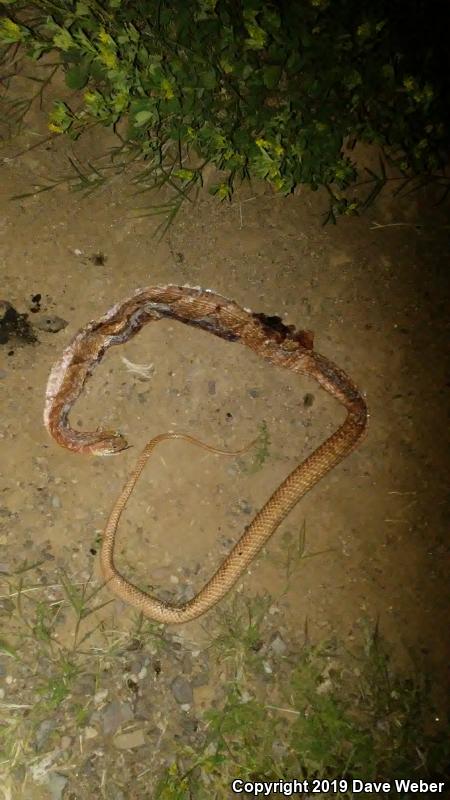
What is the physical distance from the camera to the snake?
3113 millimetres

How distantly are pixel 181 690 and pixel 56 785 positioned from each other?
0.84m

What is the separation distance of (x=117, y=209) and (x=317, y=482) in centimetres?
224

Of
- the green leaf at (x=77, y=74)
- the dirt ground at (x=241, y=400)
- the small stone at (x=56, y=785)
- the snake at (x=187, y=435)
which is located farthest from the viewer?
the green leaf at (x=77, y=74)

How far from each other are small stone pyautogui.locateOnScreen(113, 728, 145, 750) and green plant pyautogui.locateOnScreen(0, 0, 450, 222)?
324 cm

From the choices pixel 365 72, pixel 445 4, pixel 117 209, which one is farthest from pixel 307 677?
pixel 445 4

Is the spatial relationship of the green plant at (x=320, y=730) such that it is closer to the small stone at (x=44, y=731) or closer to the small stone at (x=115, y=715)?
the small stone at (x=115, y=715)

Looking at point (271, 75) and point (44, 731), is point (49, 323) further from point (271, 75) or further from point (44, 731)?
point (44, 731)

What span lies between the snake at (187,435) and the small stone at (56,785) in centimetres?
100

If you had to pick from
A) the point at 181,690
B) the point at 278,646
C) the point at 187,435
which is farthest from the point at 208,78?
the point at 181,690

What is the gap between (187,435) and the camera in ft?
10.9

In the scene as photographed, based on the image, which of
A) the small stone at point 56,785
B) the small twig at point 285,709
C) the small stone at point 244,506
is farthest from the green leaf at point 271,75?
the small stone at point 56,785

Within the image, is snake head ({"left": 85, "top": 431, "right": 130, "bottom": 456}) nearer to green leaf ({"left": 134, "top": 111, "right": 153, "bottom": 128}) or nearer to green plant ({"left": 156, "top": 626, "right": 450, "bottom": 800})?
green plant ({"left": 156, "top": 626, "right": 450, "bottom": 800})

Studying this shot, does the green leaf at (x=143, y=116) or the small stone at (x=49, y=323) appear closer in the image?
the green leaf at (x=143, y=116)

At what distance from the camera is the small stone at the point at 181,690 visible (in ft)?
10.0
